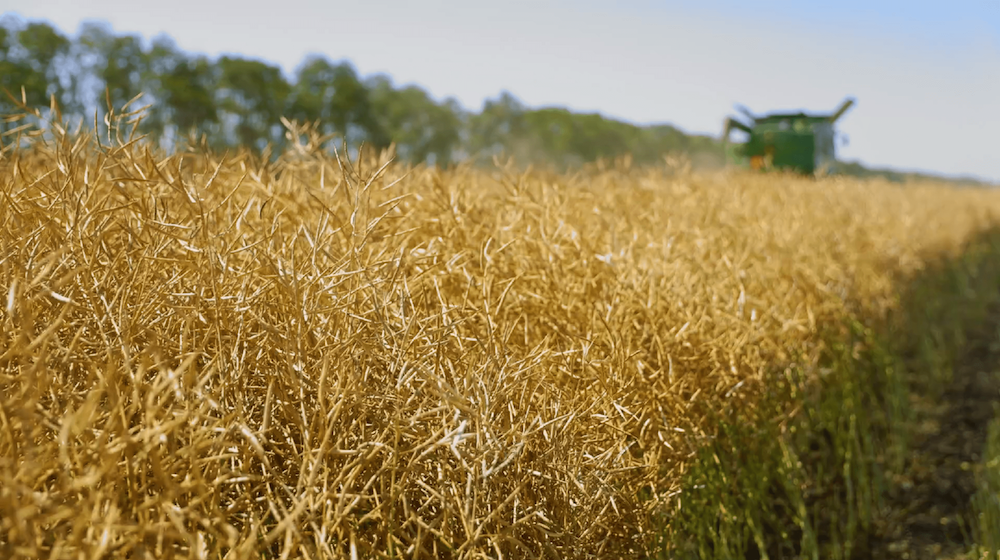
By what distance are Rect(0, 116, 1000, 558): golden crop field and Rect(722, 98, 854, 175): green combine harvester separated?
35.6ft

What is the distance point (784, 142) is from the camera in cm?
1279

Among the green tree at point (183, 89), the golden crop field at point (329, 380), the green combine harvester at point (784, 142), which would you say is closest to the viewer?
the golden crop field at point (329, 380)

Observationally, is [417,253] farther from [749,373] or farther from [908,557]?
[908,557]

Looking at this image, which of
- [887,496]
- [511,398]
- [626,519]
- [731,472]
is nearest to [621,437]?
[626,519]

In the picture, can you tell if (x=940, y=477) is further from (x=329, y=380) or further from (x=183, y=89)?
(x=183, y=89)

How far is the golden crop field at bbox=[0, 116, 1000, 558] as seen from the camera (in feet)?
3.45

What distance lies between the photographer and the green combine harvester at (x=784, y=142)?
12758 mm

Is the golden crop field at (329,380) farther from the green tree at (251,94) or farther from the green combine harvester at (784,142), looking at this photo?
the green tree at (251,94)

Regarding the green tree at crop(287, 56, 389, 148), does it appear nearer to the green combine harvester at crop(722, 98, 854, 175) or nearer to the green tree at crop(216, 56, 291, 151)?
the green tree at crop(216, 56, 291, 151)

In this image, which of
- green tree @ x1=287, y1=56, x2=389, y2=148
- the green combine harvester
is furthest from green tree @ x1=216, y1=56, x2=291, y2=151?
the green combine harvester

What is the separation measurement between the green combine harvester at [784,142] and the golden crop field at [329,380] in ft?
35.6

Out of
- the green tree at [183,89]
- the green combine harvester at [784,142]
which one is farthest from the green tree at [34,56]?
the green combine harvester at [784,142]

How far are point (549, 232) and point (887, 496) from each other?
2583 millimetres

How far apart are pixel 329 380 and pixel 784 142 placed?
12.7m
